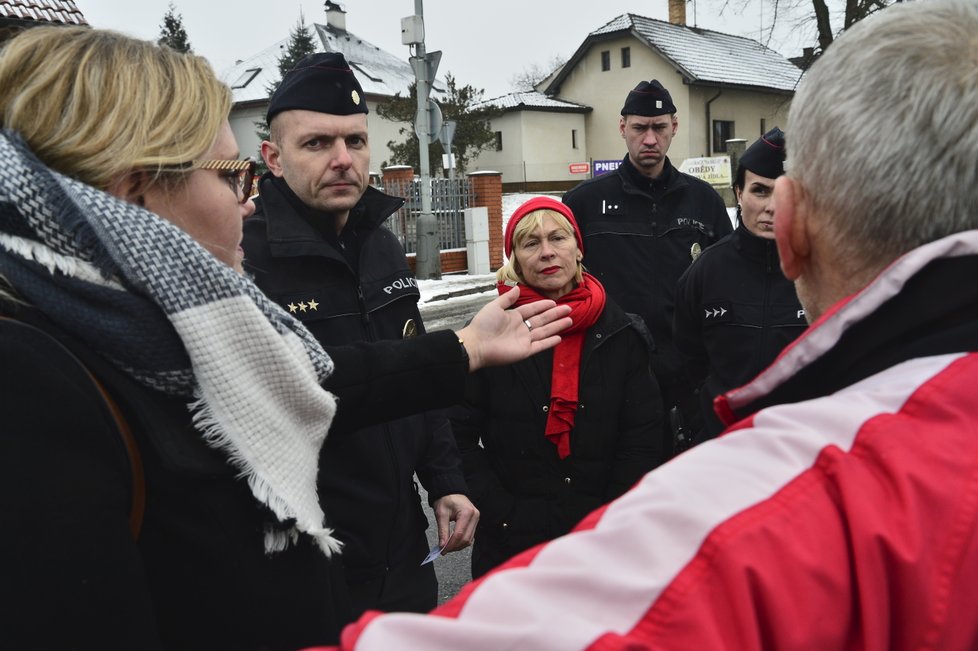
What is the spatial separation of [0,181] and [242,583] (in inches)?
29.0

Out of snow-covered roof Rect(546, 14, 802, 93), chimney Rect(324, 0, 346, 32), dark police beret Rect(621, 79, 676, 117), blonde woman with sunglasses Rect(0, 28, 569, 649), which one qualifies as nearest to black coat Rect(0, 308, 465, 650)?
blonde woman with sunglasses Rect(0, 28, 569, 649)

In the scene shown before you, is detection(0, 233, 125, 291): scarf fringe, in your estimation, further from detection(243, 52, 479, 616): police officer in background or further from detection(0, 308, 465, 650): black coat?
detection(243, 52, 479, 616): police officer in background

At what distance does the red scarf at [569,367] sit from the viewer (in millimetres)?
2807

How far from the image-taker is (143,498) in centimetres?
118

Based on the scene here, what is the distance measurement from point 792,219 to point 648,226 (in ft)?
9.64

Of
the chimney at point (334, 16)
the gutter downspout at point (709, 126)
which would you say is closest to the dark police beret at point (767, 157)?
the gutter downspout at point (709, 126)

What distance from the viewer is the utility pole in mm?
12641

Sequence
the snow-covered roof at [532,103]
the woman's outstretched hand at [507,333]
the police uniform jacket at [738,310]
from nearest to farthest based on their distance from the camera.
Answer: the woman's outstretched hand at [507,333], the police uniform jacket at [738,310], the snow-covered roof at [532,103]

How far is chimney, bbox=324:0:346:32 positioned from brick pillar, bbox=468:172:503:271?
33.4m

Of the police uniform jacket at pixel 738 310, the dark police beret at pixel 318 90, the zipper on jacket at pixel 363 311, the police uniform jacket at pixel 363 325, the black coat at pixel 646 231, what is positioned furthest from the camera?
the black coat at pixel 646 231

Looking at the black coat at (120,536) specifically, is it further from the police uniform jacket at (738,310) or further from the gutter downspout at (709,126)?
the gutter downspout at (709,126)

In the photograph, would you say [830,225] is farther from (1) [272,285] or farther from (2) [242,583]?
(1) [272,285]

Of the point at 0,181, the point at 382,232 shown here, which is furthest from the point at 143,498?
the point at 382,232

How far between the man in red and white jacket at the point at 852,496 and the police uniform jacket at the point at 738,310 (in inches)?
78.7
